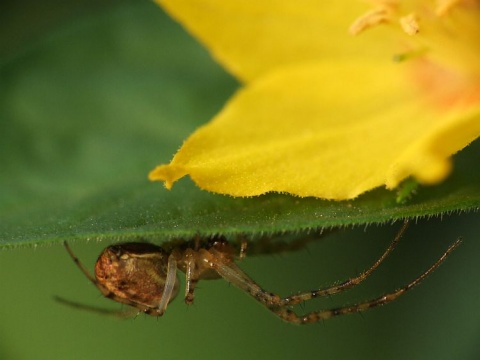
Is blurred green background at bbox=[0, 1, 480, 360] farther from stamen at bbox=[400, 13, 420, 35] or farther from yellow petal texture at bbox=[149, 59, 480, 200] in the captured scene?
stamen at bbox=[400, 13, 420, 35]

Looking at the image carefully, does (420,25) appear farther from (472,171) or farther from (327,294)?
(327,294)

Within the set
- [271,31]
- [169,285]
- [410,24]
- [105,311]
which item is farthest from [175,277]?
[410,24]

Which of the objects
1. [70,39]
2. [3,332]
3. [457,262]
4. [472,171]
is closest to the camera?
[472,171]

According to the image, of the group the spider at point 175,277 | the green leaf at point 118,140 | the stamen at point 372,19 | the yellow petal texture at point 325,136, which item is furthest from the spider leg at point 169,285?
the stamen at point 372,19

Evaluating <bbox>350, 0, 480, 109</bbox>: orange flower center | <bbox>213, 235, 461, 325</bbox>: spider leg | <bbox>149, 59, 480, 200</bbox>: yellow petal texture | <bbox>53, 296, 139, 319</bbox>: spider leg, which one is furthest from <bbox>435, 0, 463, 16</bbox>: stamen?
<bbox>53, 296, 139, 319</bbox>: spider leg

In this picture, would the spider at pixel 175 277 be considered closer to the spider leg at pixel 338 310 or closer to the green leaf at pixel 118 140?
the spider leg at pixel 338 310

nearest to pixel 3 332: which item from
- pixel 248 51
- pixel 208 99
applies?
pixel 208 99
